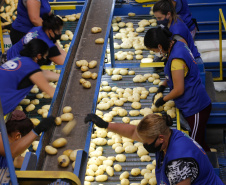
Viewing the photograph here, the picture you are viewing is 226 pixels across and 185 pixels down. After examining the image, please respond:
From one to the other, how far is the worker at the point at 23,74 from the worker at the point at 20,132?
1.35ft

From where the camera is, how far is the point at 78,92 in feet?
10.7

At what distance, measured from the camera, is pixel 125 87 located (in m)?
4.25

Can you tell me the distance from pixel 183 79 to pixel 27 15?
2.19 meters

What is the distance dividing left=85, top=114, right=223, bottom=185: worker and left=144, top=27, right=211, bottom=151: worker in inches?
36.6

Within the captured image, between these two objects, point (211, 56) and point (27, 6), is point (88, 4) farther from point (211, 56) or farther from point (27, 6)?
point (211, 56)

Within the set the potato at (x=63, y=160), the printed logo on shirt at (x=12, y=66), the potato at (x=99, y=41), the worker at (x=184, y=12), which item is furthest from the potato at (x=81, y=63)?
the worker at (x=184, y=12)

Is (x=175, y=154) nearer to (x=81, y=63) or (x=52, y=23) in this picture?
(x=81, y=63)

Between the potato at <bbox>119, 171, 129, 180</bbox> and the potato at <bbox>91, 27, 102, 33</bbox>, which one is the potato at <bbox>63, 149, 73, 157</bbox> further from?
the potato at <bbox>91, 27, 102, 33</bbox>

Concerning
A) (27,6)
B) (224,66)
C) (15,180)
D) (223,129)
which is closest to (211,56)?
(224,66)

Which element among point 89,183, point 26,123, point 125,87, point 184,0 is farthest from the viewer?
point 184,0

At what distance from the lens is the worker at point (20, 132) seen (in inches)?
110

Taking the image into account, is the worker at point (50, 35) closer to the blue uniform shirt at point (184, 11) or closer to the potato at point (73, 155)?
the potato at point (73, 155)

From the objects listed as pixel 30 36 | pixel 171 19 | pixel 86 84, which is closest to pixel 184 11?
pixel 171 19

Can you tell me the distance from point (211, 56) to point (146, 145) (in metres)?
4.15
